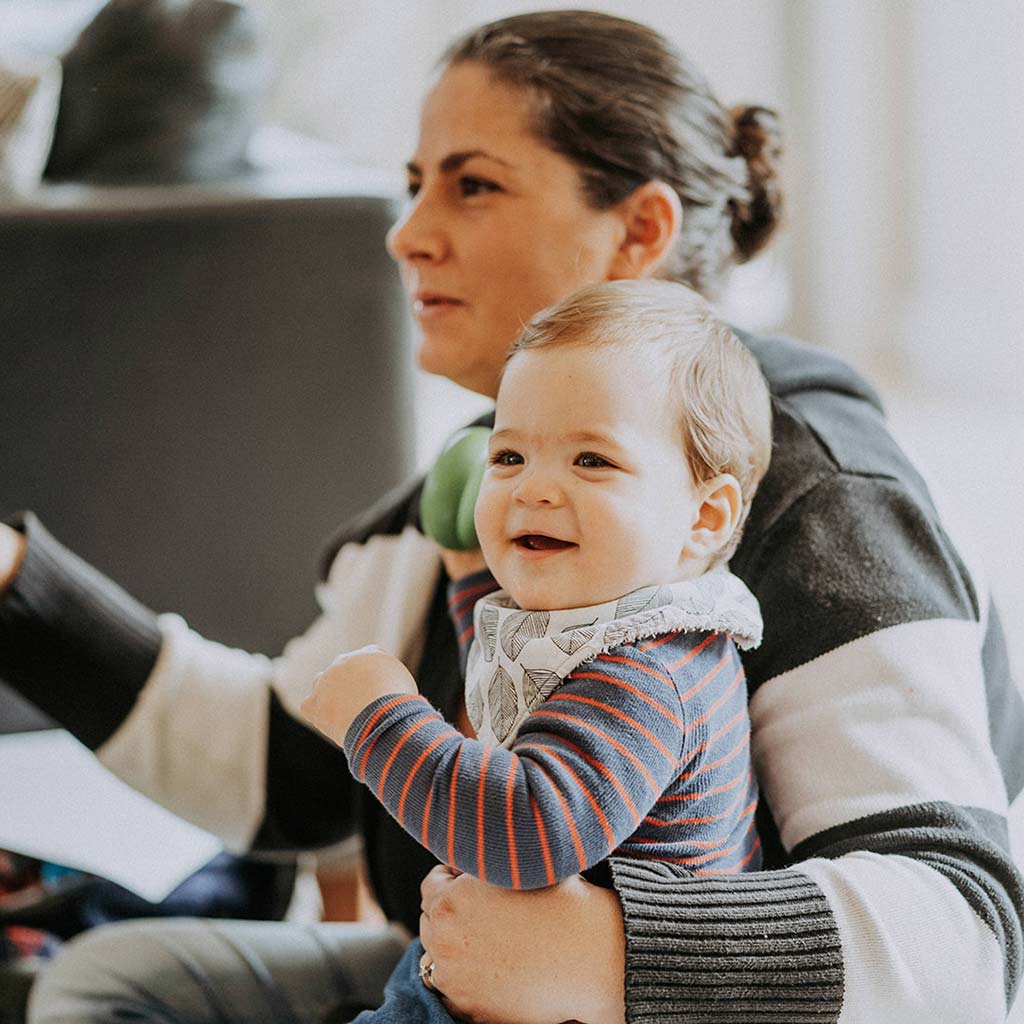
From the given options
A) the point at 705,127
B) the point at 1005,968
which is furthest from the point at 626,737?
the point at 705,127

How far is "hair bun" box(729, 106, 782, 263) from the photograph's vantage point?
3.69 ft

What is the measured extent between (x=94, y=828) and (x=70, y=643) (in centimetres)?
46

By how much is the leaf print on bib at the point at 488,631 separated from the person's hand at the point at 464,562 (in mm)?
110

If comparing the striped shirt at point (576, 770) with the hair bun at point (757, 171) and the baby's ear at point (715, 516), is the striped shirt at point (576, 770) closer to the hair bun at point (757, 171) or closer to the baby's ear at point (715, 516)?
the baby's ear at point (715, 516)

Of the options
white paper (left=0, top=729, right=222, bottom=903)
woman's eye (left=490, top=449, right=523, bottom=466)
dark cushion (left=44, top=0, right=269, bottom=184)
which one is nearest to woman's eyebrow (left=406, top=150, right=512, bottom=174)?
woman's eye (left=490, top=449, right=523, bottom=466)

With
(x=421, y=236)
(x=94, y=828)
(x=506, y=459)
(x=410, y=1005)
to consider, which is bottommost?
(x=94, y=828)

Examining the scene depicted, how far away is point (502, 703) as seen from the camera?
2.62ft

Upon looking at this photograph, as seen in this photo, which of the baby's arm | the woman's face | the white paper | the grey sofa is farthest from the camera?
the grey sofa

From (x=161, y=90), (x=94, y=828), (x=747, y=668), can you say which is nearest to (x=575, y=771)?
(x=747, y=668)

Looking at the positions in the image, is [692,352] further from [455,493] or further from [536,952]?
[536,952]

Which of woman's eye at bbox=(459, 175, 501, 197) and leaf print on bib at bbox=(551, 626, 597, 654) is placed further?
woman's eye at bbox=(459, 175, 501, 197)

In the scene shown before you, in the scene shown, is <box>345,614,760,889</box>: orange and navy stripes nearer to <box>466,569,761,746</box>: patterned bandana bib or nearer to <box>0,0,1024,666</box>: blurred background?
<box>466,569,761,746</box>: patterned bandana bib

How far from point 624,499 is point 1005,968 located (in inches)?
13.2

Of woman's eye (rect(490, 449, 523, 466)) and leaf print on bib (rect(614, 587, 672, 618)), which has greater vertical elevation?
woman's eye (rect(490, 449, 523, 466))
